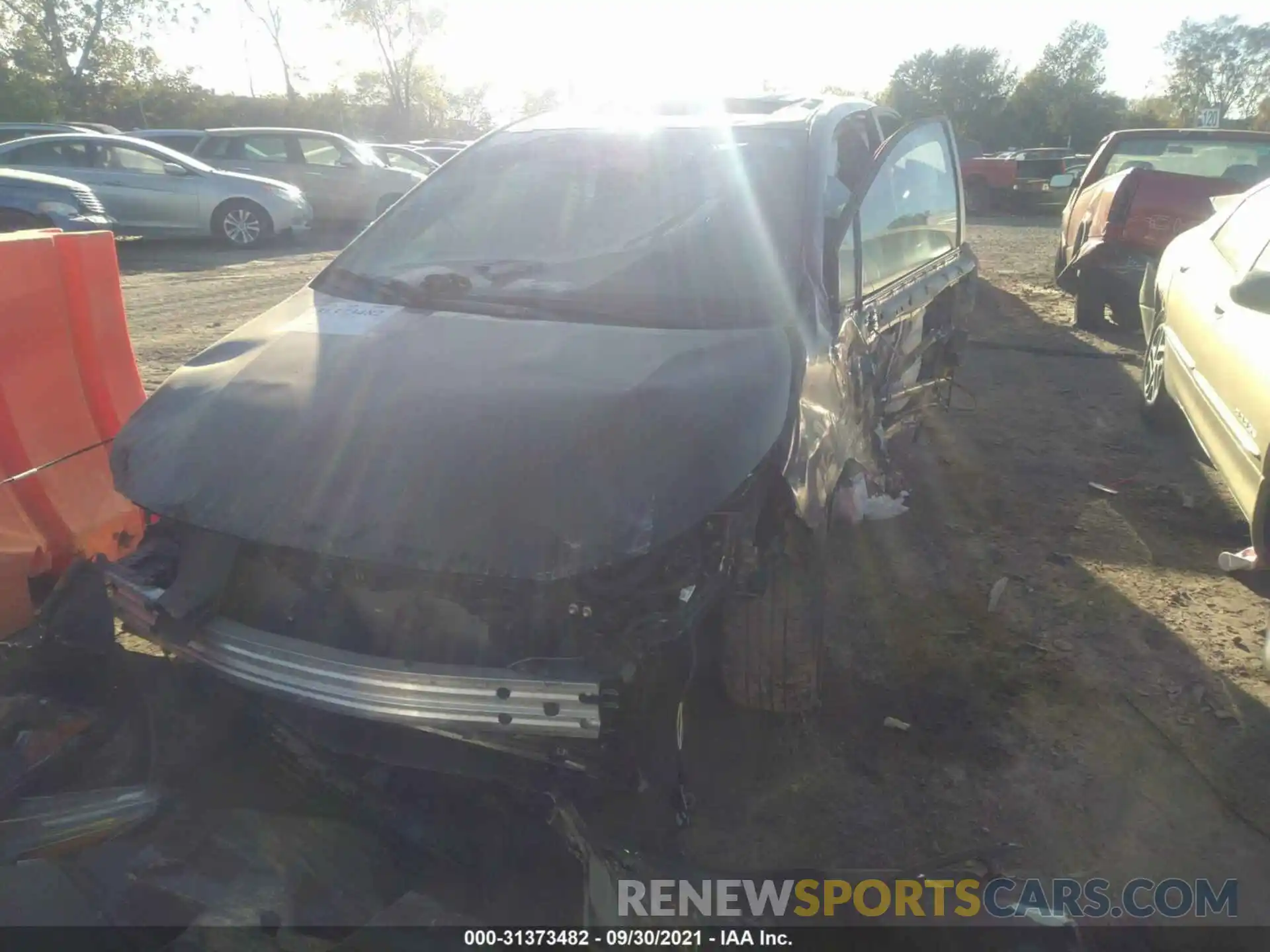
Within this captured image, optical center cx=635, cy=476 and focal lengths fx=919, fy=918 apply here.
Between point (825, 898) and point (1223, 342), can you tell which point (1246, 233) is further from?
point (825, 898)

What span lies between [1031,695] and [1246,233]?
9.49ft

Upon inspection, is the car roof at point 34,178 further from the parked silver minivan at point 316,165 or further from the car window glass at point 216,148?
the car window glass at point 216,148

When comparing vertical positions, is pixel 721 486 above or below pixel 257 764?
above

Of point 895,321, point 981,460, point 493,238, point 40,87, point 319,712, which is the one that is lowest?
point 981,460

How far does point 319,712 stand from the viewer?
2.12 m

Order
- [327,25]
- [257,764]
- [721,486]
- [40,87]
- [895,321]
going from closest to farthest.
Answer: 1. [721,486]
2. [257,764]
3. [895,321]
4. [40,87]
5. [327,25]

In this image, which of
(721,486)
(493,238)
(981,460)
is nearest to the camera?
(721,486)

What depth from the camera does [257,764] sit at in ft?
8.63

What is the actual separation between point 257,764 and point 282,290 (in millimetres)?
7624

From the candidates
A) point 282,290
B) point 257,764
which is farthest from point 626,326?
point 282,290

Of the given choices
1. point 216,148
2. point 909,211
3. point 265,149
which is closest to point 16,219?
point 216,148

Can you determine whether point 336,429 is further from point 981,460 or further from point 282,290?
point 282,290

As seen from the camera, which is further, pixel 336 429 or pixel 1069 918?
pixel 336 429

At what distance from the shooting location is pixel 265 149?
14.4 m
